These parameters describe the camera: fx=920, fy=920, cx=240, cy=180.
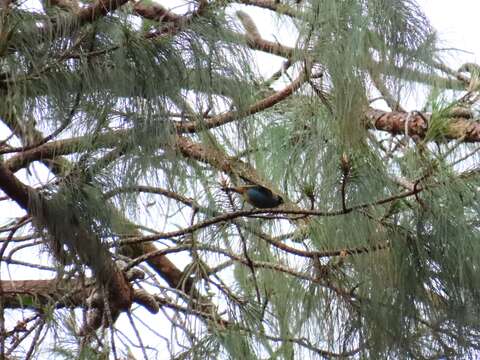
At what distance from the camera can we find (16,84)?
1035 millimetres

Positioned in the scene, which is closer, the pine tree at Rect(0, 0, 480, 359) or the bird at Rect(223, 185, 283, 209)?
the pine tree at Rect(0, 0, 480, 359)

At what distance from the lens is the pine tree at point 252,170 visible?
3.71ft

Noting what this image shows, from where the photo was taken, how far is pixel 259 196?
4.54ft

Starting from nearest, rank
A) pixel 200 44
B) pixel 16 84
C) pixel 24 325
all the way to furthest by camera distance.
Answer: pixel 16 84
pixel 200 44
pixel 24 325

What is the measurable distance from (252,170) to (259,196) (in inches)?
5.8

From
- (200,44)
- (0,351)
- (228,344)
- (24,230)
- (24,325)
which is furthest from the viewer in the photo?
(24,230)

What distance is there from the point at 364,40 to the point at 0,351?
0.67m

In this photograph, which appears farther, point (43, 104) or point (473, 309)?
point (473, 309)

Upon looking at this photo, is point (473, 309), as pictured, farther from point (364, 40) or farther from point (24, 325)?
point (24, 325)

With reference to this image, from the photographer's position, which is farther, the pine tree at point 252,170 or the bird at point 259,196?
the bird at point 259,196

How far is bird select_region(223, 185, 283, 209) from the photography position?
1382mm

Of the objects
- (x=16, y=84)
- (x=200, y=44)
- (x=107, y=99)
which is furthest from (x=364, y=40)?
(x=16, y=84)

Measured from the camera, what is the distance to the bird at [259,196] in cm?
138

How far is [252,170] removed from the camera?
5.01ft
